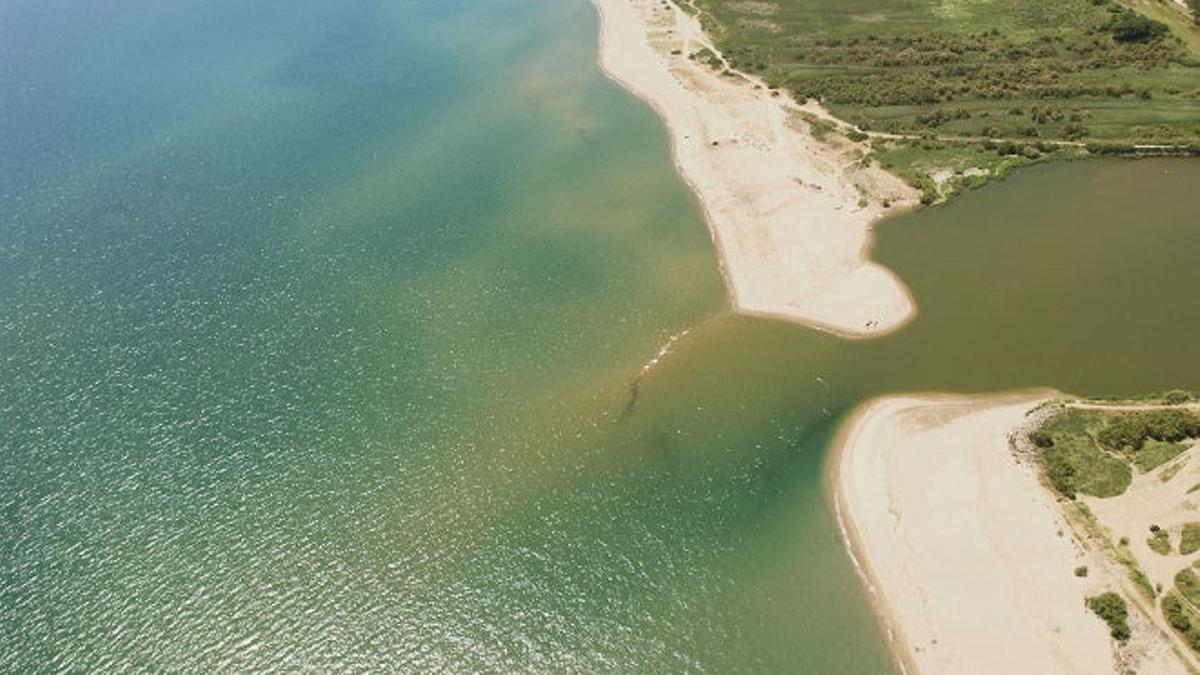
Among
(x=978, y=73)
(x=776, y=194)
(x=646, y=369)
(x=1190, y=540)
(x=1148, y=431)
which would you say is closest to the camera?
(x=1190, y=540)

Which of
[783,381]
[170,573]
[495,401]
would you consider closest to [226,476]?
[170,573]

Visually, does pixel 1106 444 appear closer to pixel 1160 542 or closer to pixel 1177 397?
pixel 1160 542

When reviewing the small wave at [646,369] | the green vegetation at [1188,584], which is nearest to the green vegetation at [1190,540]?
the green vegetation at [1188,584]

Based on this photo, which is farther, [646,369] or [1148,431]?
[646,369]

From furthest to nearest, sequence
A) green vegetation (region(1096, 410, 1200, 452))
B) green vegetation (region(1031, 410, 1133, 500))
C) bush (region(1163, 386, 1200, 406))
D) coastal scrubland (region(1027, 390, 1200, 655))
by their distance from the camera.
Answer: bush (region(1163, 386, 1200, 406))
green vegetation (region(1096, 410, 1200, 452))
green vegetation (region(1031, 410, 1133, 500))
coastal scrubland (region(1027, 390, 1200, 655))

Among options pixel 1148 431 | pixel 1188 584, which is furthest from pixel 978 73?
pixel 1188 584

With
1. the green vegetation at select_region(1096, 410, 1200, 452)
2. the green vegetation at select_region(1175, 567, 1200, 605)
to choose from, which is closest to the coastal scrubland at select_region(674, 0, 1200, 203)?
the green vegetation at select_region(1096, 410, 1200, 452)

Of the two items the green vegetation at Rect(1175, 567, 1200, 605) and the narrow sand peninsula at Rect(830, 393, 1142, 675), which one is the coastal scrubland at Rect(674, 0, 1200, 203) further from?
the green vegetation at Rect(1175, 567, 1200, 605)
